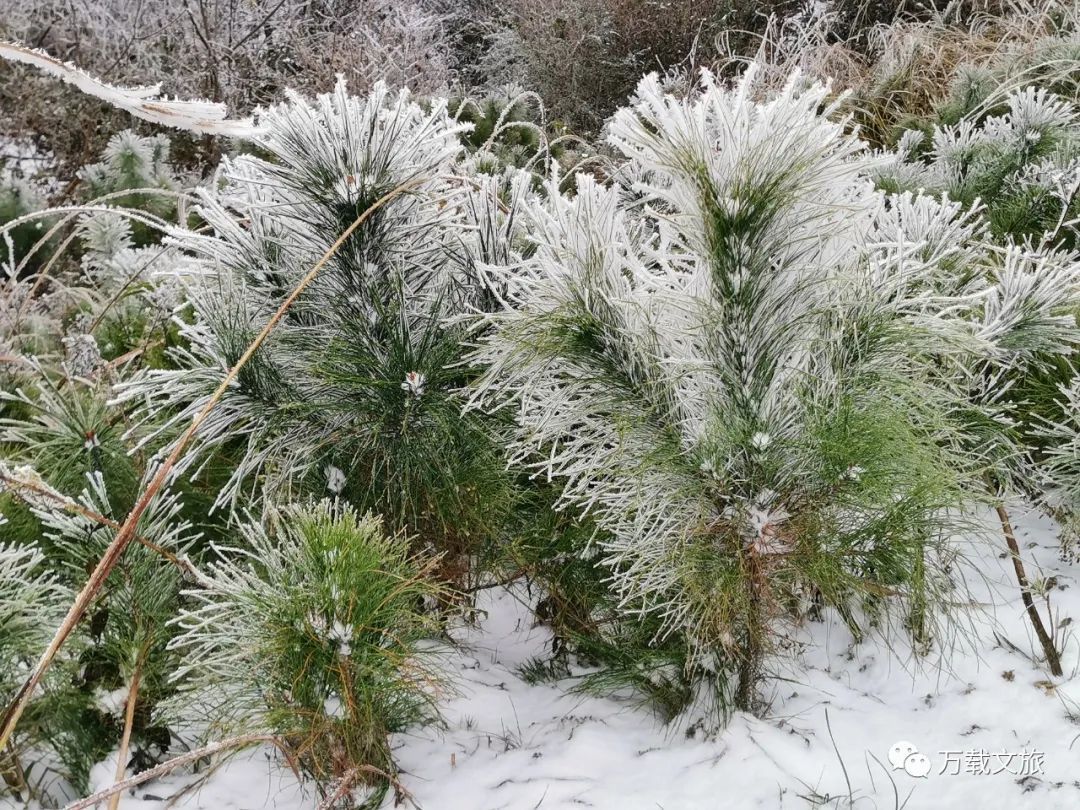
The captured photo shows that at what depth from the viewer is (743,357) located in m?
0.94

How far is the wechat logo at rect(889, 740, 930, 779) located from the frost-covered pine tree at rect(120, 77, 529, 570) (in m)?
0.70

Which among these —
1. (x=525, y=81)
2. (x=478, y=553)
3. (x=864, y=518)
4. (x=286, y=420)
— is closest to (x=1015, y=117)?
(x=864, y=518)

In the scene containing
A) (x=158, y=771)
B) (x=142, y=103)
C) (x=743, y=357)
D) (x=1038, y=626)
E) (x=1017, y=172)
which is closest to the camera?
(x=142, y=103)

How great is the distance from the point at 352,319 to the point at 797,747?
0.95 metres

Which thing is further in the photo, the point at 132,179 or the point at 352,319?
the point at 132,179

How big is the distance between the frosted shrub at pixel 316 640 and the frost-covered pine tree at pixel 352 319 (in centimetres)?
17

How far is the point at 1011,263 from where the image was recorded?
121 centimetres

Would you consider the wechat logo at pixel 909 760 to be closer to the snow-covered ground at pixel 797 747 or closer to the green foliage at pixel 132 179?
the snow-covered ground at pixel 797 747

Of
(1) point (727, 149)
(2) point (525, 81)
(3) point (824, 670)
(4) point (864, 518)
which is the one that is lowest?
(3) point (824, 670)

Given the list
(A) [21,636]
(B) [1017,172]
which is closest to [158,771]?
(A) [21,636]

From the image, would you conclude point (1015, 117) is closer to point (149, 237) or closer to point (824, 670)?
point (824, 670)

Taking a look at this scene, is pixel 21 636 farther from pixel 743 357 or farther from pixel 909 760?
pixel 909 760

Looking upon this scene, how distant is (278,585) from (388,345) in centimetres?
39

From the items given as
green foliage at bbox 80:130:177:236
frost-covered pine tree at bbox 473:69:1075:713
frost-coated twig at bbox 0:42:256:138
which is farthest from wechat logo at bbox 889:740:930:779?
green foliage at bbox 80:130:177:236
